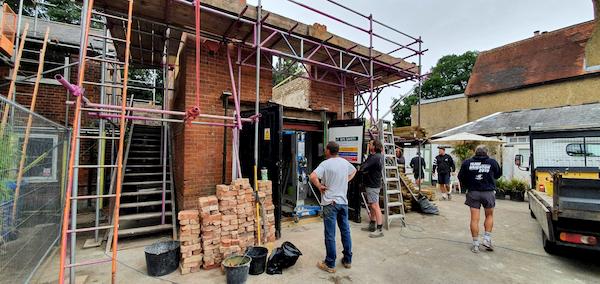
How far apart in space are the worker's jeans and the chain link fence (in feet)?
11.0

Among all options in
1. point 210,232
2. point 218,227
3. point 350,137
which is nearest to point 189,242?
point 210,232

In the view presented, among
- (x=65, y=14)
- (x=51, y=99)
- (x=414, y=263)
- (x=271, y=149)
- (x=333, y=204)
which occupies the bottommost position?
(x=414, y=263)

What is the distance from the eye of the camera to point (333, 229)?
3.68 metres

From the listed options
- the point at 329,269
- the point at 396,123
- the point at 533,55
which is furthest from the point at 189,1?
the point at 396,123

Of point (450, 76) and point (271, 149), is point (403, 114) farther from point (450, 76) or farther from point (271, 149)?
point (271, 149)

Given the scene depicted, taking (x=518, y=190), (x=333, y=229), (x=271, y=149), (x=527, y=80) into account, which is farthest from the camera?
(x=527, y=80)

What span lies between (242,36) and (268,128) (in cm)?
197

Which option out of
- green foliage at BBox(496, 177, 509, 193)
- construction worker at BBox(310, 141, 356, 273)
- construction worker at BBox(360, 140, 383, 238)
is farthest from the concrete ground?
green foliage at BBox(496, 177, 509, 193)

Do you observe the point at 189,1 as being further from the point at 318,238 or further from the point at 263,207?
the point at 318,238

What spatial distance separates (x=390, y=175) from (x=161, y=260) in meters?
5.15

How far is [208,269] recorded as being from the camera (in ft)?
12.3

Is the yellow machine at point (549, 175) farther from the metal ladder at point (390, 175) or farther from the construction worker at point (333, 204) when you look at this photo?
the construction worker at point (333, 204)

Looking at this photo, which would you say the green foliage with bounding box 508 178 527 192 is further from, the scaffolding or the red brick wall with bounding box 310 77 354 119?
the red brick wall with bounding box 310 77 354 119

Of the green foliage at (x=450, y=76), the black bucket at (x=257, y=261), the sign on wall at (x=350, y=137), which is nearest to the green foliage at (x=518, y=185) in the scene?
the sign on wall at (x=350, y=137)
